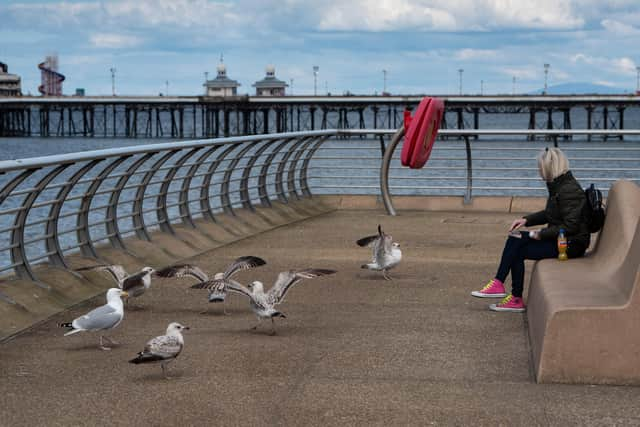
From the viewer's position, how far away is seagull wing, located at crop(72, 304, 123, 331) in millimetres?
7195

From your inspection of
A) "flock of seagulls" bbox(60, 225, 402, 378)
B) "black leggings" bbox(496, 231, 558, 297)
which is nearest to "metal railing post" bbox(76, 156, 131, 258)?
"flock of seagulls" bbox(60, 225, 402, 378)

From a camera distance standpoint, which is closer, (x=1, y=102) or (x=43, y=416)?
(x=43, y=416)

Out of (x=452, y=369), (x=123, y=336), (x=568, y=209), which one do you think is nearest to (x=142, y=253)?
(x=123, y=336)

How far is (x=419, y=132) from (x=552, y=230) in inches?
271

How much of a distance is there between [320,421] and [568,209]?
12.3 ft

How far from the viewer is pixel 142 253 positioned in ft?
36.8

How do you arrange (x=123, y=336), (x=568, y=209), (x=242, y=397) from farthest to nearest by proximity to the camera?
1. (x=568, y=209)
2. (x=123, y=336)
3. (x=242, y=397)

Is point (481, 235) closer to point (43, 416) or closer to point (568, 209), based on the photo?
point (568, 209)

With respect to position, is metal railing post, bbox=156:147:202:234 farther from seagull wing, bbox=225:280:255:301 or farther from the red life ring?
seagull wing, bbox=225:280:255:301

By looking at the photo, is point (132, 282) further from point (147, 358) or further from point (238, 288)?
point (147, 358)

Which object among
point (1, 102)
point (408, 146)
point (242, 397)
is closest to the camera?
point (242, 397)

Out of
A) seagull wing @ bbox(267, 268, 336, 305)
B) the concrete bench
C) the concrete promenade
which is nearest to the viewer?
the concrete promenade

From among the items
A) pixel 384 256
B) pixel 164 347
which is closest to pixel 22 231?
pixel 164 347

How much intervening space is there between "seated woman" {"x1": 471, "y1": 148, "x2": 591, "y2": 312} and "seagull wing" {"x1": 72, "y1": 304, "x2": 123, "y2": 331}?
2948 millimetres
